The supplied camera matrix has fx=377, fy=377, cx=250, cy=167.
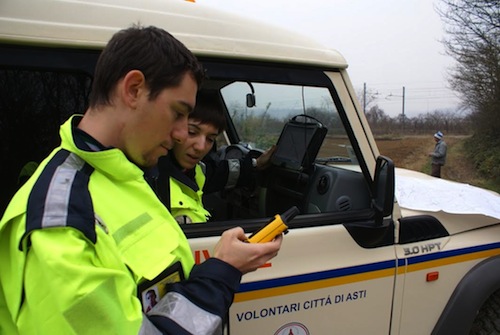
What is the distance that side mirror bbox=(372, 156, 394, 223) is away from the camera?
5.14 feet

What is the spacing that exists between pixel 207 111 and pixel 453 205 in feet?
4.50

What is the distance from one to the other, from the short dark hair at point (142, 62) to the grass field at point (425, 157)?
14.1 meters

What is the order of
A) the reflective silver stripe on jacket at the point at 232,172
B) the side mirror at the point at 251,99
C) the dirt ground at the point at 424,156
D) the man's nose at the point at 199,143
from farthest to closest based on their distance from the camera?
the dirt ground at the point at 424,156 → the reflective silver stripe on jacket at the point at 232,172 → the side mirror at the point at 251,99 → the man's nose at the point at 199,143

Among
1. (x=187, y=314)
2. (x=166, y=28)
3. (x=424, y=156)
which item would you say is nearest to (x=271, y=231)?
(x=187, y=314)

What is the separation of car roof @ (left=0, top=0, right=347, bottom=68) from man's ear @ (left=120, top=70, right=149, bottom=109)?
52cm

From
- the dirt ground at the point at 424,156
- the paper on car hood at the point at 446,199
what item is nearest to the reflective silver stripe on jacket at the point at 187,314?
the paper on car hood at the point at 446,199

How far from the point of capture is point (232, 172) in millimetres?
2457

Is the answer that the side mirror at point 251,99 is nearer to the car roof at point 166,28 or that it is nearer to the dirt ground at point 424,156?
the car roof at point 166,28

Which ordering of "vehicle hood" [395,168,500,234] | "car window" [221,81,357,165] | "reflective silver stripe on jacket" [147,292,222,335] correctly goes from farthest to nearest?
"vehicle hood" [395,168,500,234] < "car window" [221,81,357,165] < "reflective silver stripe on jacket" [147,292,222,335]

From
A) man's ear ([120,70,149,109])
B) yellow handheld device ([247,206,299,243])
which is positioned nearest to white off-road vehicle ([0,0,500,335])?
yellow handheld device ([247,206,299,243])

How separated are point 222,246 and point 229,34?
87 centimetres

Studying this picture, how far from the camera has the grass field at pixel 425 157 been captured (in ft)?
49.4

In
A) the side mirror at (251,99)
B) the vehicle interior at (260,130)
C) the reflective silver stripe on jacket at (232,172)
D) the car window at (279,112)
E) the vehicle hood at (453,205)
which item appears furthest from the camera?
the reflective silver stripe on jacket at (232,172)

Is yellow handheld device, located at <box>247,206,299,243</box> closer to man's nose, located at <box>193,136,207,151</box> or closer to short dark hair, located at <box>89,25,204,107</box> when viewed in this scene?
short dark hair, located at <box>89,25,204,107</box>
